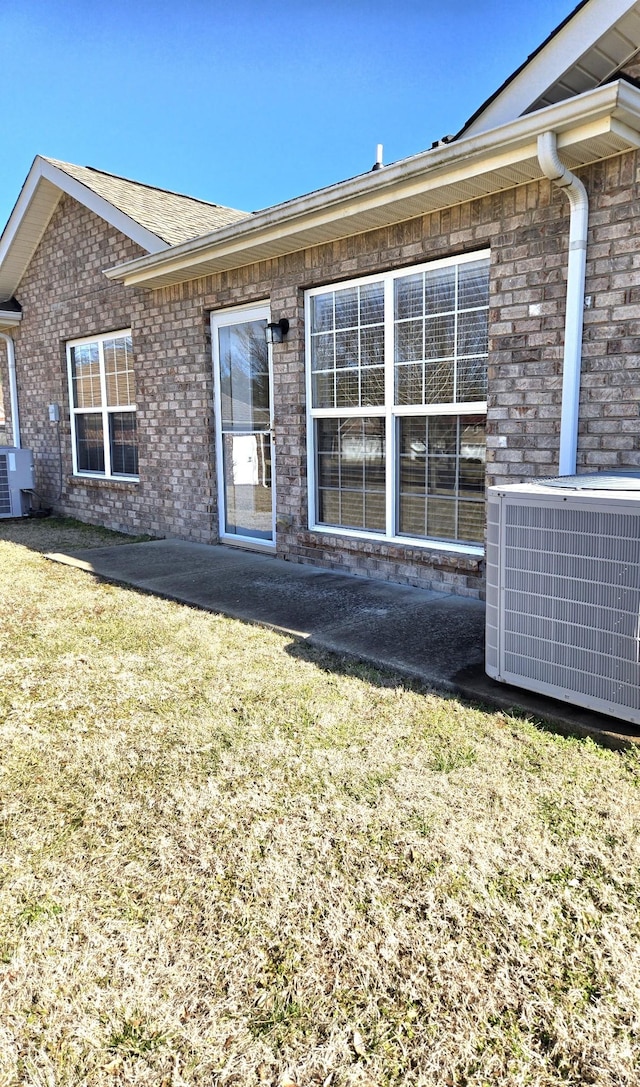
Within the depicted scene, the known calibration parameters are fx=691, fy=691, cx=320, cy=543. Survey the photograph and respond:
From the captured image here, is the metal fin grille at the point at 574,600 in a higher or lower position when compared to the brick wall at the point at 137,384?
lower

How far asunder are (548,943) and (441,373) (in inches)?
160

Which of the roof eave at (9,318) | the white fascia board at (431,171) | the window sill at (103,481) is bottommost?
the window sill at (103,481)

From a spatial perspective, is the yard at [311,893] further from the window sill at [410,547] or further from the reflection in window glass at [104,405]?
the reflection in window glass at [104,405]

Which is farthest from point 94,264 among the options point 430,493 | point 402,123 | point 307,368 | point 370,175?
point 402,123

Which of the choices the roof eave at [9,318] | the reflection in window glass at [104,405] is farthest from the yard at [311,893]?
the roof eave at [9,318]

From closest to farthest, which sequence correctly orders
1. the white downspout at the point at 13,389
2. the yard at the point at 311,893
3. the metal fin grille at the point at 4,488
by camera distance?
the yard at the point at 311,893 < the metal fin grille at the point at 4,488 < the white downspout at the point at 13,389

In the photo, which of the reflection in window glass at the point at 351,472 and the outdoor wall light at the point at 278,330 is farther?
the outdoor wall light at the point at 278,330

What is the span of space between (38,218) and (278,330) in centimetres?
600

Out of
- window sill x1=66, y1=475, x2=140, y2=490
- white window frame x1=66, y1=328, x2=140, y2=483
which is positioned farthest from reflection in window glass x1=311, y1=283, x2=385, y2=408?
window sill x1=66, y1=475, x2=140, y2=490

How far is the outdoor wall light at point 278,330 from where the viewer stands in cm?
628

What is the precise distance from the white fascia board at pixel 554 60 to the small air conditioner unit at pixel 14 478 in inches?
326

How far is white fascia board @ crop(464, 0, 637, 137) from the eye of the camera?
3.93 metres

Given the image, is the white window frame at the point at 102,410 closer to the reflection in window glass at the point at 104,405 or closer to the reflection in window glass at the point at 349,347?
the reflection in window glass at the point at 104,405

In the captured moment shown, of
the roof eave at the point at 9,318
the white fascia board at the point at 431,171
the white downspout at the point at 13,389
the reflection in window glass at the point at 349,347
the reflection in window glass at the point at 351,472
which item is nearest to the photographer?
the white fascia board at the point at 431,171
